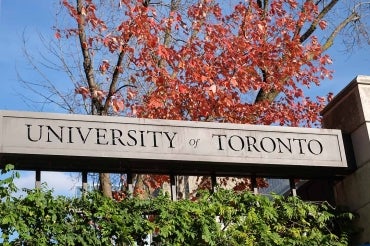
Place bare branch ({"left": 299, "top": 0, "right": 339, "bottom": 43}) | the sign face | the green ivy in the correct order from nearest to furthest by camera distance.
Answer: the green ivy, the sign face, bare branch ({"left": 299, "top": 0, "right": 339, "bottom": 43})

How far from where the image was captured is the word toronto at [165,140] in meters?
7.21

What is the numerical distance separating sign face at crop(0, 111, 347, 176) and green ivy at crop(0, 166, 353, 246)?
1.25 ft

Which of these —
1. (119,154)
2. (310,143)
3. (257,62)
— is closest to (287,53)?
(257,62)

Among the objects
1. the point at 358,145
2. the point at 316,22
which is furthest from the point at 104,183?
the point at 316,22

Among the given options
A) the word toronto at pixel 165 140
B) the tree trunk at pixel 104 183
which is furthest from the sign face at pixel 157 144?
the tree trunk at pixel 104 183

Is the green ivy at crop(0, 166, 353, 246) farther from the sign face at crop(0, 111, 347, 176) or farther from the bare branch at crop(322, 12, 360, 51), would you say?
the bare branch at crop(322, 12, 360, 51)

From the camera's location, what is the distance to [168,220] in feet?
23.5

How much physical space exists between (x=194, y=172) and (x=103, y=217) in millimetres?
1433

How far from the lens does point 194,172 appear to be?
7949 millimetres

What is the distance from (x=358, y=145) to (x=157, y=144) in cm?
270

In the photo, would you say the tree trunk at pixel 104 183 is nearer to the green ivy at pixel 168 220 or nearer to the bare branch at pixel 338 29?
the green ivy at pixel 168 220

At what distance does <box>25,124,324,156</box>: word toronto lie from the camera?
7.21 metres

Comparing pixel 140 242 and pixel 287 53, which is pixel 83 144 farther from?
pixel 287 53

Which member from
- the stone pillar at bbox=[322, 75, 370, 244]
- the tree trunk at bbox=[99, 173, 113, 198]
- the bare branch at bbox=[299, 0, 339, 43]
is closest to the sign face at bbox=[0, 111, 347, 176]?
the stone pillar at bbox=[322, 75, 370, 244]
